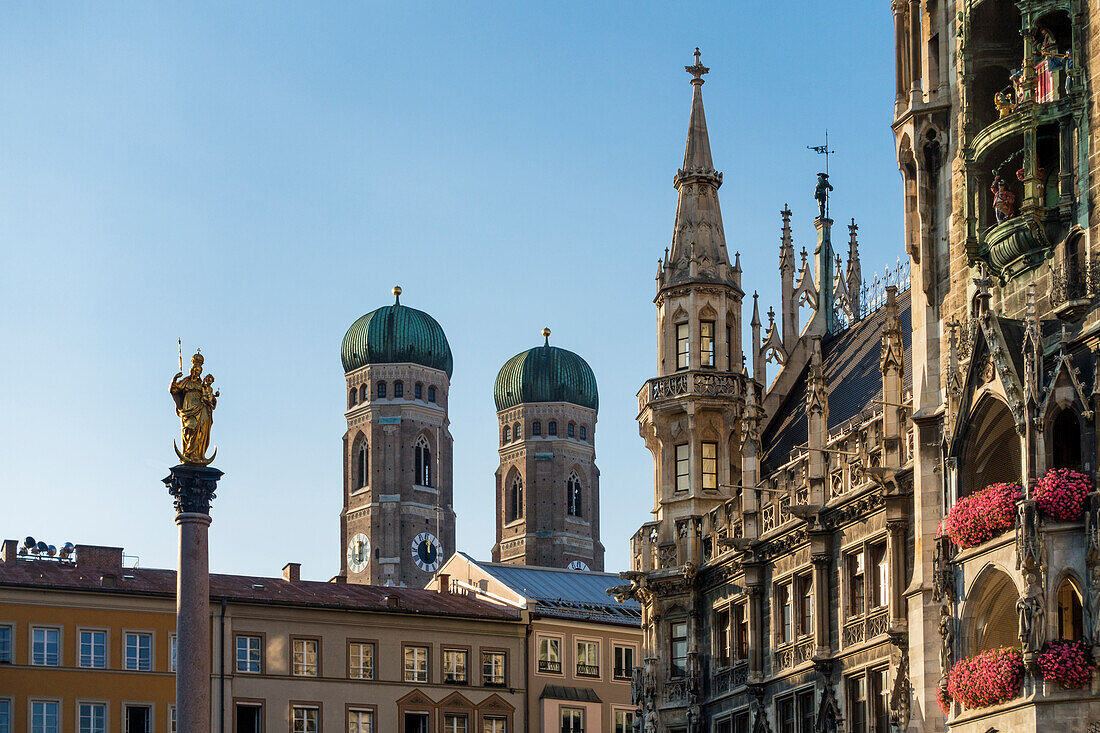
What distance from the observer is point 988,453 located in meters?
51.1

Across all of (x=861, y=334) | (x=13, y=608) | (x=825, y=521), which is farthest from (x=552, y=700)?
(x=825, y=521)

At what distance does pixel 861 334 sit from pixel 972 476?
28923 millimetres

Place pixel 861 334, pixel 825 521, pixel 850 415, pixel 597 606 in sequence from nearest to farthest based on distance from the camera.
→ 1. pixel 825 521
2. pixel 850 415
3. pixel 861 334
4. pixel 597 606

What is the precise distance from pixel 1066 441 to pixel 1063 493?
256 cm

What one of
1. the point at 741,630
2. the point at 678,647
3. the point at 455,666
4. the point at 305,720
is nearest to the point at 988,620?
the point at 741,630

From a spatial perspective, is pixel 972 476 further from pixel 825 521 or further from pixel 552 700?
pixel 552 700

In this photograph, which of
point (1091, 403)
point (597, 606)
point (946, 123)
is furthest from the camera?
point (597, 606)

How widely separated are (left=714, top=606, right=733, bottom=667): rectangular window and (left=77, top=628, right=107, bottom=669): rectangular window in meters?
37.5

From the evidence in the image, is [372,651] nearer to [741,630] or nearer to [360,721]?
[360,721]

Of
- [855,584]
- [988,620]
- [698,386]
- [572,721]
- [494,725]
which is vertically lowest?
[988,620]

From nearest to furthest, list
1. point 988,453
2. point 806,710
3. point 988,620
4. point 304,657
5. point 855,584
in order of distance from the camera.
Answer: point 988,620 < point 988,453 < point 855,584 < point 806,710 < point 304,657

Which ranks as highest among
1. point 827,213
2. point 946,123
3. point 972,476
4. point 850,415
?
point 827,213

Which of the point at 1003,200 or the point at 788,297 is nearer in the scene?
the point at 1003,200

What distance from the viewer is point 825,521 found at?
6638 centimetres
